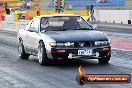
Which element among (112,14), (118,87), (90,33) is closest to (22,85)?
(118,87)

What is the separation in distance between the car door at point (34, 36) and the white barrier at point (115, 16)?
2915 cm

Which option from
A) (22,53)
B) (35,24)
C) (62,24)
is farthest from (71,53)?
(22,53)

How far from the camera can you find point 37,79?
9344 mm

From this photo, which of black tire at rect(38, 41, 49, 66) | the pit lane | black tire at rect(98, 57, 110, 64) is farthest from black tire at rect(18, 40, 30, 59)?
black tire at rect(98, 57, 110, 64)

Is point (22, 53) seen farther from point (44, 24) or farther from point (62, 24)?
point (62, 24)

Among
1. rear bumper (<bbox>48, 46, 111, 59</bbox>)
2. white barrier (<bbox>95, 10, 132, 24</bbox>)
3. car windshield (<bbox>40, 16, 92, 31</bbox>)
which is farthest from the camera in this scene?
white barrier (<bbox>95, 10, 132, 24</bbox>)

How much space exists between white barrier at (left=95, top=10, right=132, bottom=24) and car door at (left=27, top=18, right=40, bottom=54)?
29.1m

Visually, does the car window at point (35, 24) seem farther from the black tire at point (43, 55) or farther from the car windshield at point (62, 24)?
the black tire at point (43, 55)

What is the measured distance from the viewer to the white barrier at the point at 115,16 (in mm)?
42469

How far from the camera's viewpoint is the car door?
12.6 meters

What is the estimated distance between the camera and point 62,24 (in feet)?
41.3

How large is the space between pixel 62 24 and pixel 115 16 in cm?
3329

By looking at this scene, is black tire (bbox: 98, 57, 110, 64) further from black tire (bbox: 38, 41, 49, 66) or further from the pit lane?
black tire (bbox: 38, 41, 49, 66)

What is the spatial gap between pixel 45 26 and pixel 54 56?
1505 mm
